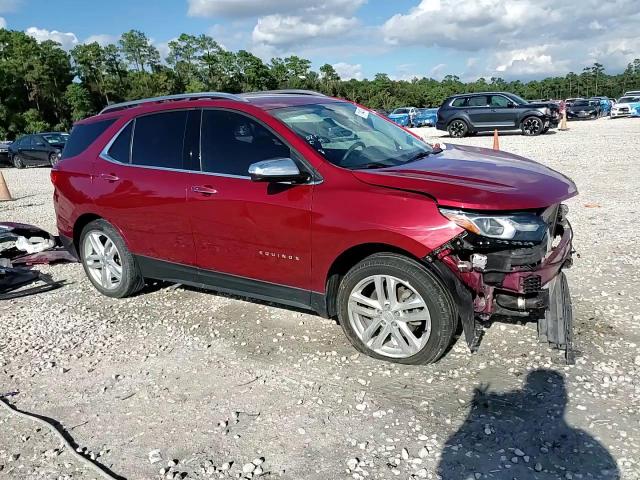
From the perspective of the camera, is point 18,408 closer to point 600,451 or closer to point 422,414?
point 422,414

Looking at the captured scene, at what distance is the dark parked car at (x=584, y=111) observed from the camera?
3584cm

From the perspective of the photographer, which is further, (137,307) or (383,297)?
(137,307)

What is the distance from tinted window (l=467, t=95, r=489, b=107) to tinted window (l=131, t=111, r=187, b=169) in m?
20.3

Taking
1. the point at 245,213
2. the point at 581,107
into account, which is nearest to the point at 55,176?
the point at 245,213

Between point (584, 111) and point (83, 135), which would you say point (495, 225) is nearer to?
point (83, 135)

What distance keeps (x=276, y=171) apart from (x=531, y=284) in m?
1.78

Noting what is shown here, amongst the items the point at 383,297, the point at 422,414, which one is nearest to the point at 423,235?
the point at 383,297

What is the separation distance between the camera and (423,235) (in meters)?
3.41

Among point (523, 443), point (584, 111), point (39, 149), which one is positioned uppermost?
point (584, 111)

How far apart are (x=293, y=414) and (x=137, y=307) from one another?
8.25 feet

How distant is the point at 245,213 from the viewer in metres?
4.17

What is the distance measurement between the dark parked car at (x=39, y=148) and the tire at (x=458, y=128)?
15.7 metres

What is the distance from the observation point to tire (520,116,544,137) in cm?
2258

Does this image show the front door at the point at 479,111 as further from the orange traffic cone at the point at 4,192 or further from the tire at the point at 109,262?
the tire at the point at 109,262
